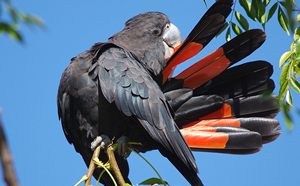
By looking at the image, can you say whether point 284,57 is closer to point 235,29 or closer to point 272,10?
point 272,10

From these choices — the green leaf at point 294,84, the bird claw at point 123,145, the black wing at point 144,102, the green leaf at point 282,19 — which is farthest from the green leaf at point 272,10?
the bird claw at point 123,145

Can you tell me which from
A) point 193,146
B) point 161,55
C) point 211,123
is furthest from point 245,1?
point 193,146

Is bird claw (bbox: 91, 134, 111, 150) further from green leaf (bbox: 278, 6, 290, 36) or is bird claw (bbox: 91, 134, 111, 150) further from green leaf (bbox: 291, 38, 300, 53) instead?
green leaf (bbox: 278, 6, 290, 36)

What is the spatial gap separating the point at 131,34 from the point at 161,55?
0.29 metres

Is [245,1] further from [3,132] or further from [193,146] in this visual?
[3,132]

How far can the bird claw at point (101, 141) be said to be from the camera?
1851mm

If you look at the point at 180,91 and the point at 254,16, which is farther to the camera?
the point at 180,91

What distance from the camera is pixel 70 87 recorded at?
6.25ft

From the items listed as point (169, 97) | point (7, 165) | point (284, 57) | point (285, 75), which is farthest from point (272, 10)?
point (7, 165)

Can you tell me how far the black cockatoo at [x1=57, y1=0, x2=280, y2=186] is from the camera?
1.78 m

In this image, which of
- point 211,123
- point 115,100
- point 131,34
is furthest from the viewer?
point 131,34

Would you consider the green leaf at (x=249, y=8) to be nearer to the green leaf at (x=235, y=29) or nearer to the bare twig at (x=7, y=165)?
the green leaf at (x=235, y=29)

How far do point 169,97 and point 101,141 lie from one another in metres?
0.63

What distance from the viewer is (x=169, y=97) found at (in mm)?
2191
